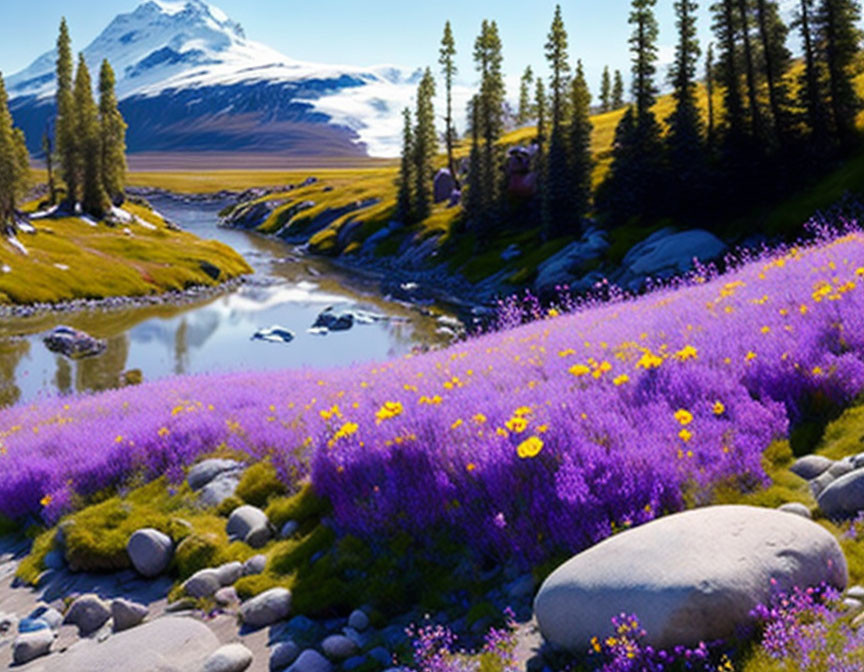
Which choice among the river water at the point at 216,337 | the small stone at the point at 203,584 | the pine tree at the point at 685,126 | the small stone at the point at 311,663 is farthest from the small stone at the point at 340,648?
the pine tree at the point at 685,126

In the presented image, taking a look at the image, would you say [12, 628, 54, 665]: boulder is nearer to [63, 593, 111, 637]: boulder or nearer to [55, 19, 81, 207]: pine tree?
[63, 593, 111, 637]: boulder

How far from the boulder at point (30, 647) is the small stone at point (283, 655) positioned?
2.43 meters

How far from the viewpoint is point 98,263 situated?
6944 centimetres

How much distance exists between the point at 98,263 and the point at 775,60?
6035 centimetres

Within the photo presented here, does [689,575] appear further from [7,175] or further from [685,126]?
[7,175]

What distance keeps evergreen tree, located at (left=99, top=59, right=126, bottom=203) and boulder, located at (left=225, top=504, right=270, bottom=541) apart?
106m

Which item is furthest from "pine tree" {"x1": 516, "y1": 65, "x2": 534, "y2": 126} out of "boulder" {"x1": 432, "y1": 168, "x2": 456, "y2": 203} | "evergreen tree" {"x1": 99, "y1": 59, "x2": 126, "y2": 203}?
"evergreen tree" {"x1": 99, "y1": 59, "x2": 126, "y2": 203}

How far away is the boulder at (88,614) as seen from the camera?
6.91 metres

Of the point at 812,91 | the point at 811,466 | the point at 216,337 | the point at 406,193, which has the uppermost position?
the point at 812,91

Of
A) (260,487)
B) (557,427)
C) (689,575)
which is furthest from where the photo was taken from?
(260,487)

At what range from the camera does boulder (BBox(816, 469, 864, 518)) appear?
4.85 m

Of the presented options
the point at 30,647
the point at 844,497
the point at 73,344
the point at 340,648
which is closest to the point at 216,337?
the point at 73,344

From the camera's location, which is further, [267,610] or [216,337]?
[216,337]

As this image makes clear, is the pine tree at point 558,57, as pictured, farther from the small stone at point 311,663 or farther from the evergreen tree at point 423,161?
the small stone at point 311,663
